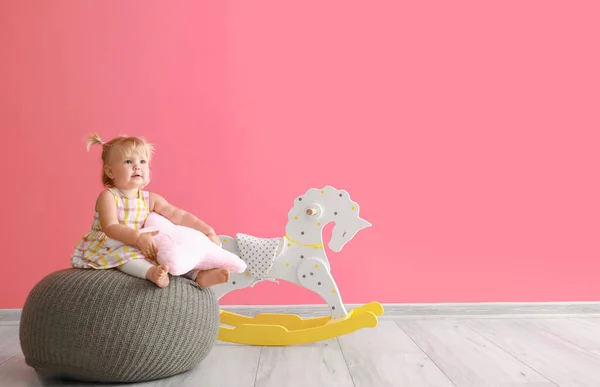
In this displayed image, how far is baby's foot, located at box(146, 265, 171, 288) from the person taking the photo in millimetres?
1763

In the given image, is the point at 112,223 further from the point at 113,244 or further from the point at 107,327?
the point at 107,327

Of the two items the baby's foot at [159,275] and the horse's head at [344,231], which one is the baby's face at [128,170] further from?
the horse's head at [344,231]

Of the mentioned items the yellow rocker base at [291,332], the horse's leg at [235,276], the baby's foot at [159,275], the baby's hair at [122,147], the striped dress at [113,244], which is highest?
the baby's hair at [122,147]

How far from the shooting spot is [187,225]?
212 cm

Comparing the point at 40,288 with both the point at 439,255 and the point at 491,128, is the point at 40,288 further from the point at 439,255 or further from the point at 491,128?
the point at 491,128

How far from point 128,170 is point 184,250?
0.33m

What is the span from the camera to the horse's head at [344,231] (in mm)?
2373

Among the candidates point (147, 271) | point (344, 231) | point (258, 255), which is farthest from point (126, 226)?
point (344, 231)

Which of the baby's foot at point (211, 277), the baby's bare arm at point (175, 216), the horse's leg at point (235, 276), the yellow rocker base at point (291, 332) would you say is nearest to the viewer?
the baby's foot at point (211, 277)

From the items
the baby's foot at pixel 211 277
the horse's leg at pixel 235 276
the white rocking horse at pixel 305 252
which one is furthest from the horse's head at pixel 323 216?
the baby's foot at pixel 211 277

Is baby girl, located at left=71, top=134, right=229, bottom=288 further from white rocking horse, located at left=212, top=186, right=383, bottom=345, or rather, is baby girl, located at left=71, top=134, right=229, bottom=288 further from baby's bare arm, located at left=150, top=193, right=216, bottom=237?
white rocking horse, located at left=212, top=186, right=383, bottom=345

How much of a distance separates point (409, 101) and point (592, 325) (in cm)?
122

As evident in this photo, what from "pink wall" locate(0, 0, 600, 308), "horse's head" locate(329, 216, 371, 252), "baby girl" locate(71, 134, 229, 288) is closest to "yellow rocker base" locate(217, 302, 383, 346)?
"horse's head" locate(329, 216, 371, 252)

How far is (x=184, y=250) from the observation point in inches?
71.8
